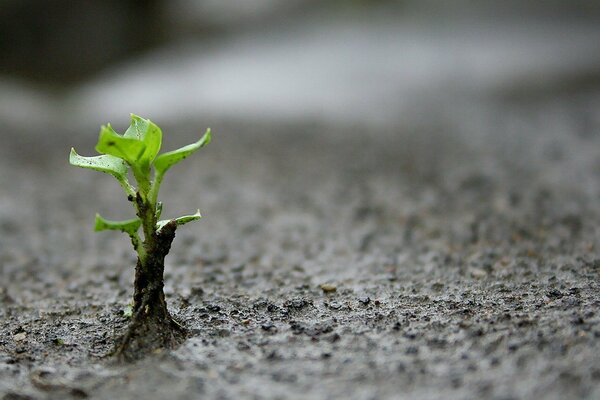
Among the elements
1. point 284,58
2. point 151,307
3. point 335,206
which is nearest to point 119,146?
point 151,307

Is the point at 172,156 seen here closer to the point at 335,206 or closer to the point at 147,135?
the point at 147,135

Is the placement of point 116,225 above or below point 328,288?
above

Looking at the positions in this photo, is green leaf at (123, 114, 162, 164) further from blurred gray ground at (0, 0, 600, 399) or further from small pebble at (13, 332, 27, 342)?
small pebble at (13, 332, 27, 342)

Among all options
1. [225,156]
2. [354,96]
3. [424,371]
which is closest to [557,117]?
[354,96]

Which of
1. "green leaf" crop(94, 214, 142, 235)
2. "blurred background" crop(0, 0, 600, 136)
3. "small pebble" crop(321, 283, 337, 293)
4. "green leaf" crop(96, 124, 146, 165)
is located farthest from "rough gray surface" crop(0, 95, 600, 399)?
"blurred background" crop(0, 0, 600, 136)

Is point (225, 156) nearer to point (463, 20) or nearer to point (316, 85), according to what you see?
point (316, 85)

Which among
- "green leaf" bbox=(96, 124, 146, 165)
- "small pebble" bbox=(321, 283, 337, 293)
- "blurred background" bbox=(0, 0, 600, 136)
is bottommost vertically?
"small pebble" bbox=(321, 283, 337, 293)
